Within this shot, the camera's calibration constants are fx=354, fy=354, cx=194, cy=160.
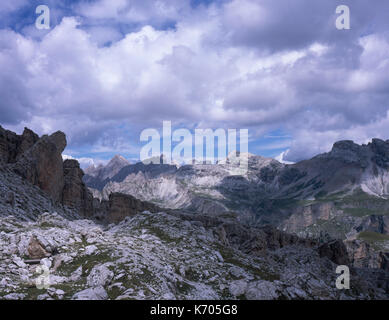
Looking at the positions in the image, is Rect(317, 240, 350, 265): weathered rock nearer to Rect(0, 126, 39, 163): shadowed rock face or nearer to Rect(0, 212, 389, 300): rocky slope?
Rect(0, 212, 389, 300): rocky slope

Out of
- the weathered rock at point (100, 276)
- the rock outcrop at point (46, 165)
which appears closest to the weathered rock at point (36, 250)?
the weathered rock at point (100, 276)

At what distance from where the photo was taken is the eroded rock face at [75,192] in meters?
133

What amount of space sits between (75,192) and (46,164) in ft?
72.5

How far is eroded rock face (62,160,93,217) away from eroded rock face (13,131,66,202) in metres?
3.75

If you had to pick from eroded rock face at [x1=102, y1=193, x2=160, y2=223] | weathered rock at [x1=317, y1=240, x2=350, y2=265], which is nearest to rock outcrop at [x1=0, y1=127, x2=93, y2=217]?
eroded rock face at [x1=102, y1=193, x2=160, y2=223]

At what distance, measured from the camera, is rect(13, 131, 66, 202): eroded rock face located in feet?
346

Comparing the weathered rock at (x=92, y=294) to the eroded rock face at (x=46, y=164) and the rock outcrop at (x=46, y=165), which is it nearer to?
the rock outcrop at (x=46, y=165)

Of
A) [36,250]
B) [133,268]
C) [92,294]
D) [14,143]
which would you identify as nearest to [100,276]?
[133,268]

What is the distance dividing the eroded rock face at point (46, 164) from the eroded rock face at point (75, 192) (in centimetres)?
375

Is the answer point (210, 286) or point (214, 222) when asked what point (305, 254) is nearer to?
point (214, 222)

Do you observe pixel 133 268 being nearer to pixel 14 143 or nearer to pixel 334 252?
pixel 14 143

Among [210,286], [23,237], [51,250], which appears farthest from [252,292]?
[23,237]

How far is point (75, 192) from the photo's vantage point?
446 feet
